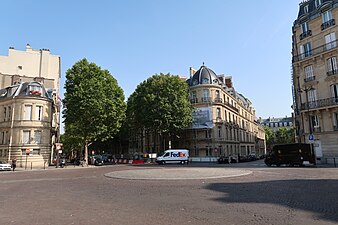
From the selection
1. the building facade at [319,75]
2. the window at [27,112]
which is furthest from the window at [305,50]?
the window at [27,112]

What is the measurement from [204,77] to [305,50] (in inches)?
875

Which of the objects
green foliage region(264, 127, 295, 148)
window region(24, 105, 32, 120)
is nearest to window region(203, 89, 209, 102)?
window region(24, 105, 32, 120)

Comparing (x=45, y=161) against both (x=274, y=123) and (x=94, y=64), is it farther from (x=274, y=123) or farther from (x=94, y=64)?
(x=274, y=123)

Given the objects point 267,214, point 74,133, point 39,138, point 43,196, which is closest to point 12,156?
point 39,138

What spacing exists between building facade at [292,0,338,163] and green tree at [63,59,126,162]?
89.1 ft

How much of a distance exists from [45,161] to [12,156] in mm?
4377

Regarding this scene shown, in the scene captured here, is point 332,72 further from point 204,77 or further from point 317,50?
point 204,77

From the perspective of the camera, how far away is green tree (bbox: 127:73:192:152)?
4491 centimetres

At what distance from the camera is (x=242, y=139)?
66438 millimetres

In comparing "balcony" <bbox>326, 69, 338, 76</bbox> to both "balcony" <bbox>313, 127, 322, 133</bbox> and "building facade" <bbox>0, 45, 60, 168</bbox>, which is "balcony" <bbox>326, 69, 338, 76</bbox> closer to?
"balcony" <bbox>313, 127, 322, 133</bbox>

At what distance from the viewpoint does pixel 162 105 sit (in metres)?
44.5

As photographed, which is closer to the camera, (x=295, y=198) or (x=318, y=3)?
(x=295, y=198)

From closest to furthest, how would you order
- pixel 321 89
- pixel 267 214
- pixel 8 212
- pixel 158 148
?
pixel 267 214
pixel 8 212
pixel 321 89
pixel 158 148

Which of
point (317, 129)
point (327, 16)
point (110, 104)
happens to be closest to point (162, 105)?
point (110, 104)
